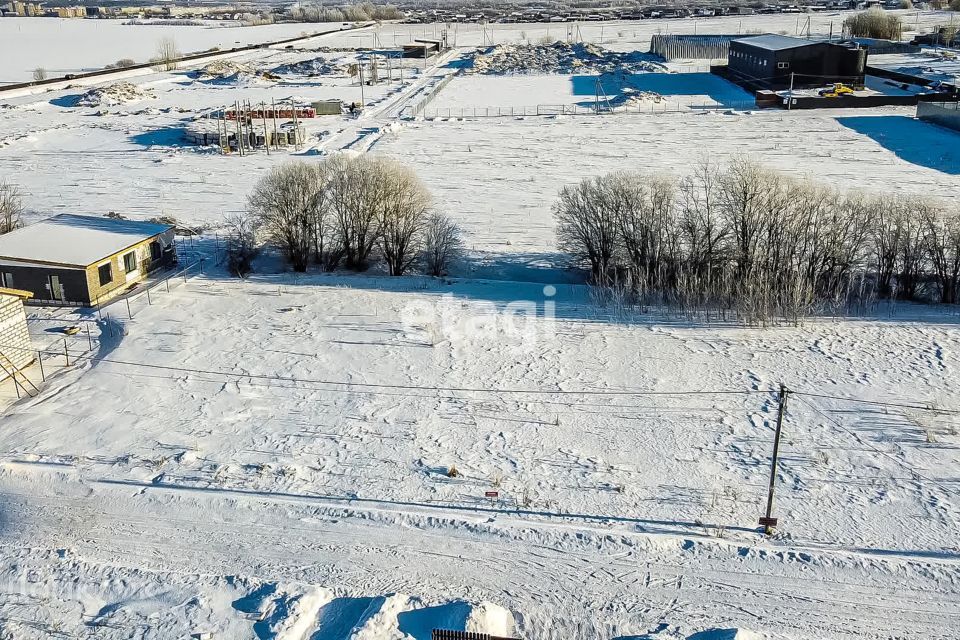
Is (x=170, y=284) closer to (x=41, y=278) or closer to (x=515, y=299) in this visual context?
(x=41, y=278)

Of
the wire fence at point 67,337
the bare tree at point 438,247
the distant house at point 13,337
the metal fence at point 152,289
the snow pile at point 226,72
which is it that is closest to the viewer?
the wire fence at point 67,337

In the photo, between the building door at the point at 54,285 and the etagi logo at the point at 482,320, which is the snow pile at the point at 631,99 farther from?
the building door at the point at 54,285

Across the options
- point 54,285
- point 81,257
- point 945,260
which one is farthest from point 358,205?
point 945,260

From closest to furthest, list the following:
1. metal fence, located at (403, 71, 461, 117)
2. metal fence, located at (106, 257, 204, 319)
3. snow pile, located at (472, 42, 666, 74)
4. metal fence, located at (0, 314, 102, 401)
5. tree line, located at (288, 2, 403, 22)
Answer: metal fence, located at (0, 314, 102, 401) → metal fence, located at (106, 257, 204, 319) → metal fence, located at (403, 71, 461, 117) → snow pile, located at (472, 42, 666, 74) → tree line, located at (288, 2, 403, 22)

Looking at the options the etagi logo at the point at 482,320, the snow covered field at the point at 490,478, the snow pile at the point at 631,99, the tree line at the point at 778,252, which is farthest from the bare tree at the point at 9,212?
the snow pile at the point at 631,99

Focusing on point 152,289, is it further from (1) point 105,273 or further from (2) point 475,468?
(2) point 475,468

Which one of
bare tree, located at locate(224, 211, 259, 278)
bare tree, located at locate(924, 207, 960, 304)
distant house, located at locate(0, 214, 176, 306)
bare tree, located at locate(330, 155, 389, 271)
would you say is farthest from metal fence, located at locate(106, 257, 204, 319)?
bare tree, located at locate(924, 207, 960, 304)

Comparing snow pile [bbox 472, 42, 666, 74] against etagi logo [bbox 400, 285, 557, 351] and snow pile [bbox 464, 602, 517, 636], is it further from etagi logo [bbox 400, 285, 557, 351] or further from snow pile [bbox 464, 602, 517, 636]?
snow pile [bbox 464, 602, 517, 636]
